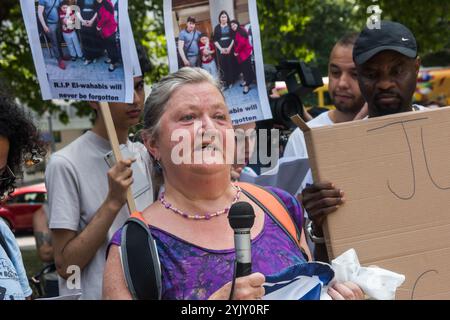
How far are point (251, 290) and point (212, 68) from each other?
71.9 inches

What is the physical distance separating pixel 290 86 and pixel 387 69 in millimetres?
2003

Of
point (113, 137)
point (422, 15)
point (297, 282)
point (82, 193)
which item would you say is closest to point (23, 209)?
point (422, 15)

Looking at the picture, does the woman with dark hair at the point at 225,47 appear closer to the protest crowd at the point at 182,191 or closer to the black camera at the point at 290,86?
the protest crowd at the point at 182,191

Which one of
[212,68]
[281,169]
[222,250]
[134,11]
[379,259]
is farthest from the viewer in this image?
[134,11]

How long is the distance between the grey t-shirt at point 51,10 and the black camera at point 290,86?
1678mm

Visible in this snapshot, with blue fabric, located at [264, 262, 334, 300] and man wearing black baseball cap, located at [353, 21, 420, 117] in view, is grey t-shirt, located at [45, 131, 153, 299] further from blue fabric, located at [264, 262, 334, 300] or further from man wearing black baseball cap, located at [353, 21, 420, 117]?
blue fabric, located at [264, 262, 334, 300]

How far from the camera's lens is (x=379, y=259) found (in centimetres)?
239

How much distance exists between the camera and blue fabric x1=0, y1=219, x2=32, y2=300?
234cm

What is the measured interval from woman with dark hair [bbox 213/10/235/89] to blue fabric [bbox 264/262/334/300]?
5.45 ft

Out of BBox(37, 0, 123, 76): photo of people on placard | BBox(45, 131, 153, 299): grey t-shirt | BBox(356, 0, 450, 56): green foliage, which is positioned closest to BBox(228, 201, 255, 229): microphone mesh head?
BBox(45, 131, 153, 299): grey t-shirt

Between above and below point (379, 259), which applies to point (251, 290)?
above

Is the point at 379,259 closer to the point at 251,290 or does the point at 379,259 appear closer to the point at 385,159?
the point at 385,159

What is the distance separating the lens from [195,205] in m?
2.29
